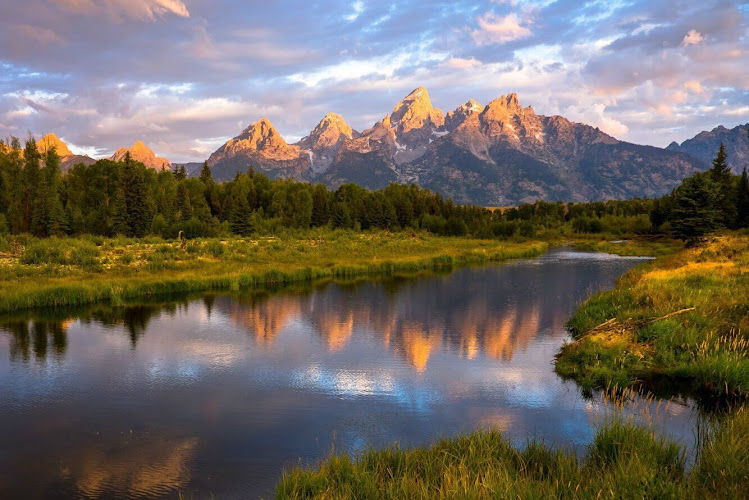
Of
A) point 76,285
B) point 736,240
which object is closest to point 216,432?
point 76,285

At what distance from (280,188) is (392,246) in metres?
76.2

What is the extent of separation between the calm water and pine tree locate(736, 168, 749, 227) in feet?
227

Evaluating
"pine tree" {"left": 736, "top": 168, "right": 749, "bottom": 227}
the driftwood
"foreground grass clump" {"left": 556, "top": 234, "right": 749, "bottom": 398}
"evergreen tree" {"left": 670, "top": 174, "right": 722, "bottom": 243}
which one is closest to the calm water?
"foreground grass clump" {"left": 556, "top": 234, "right": 749, "bottom": 398}

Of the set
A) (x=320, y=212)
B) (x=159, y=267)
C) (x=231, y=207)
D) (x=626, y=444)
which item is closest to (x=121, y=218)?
(x=231, y=207)

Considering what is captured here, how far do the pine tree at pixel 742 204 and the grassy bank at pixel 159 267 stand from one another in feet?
156

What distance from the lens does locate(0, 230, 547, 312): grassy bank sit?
36219mm

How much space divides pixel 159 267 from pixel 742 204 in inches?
3792

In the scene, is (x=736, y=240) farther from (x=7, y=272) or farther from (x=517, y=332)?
(x=7, y=272)

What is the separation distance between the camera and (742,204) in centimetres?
8431

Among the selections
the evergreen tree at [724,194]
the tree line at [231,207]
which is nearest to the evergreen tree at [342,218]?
the tree line at [231,207]

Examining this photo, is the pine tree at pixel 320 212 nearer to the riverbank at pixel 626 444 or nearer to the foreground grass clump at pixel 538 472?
the riverbank at pixel 626 444

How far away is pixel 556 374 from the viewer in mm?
20719

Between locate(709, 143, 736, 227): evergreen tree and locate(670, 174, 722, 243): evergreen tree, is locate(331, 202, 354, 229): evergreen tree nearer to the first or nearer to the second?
locate(670, 174, 722, 243): evergreen tree

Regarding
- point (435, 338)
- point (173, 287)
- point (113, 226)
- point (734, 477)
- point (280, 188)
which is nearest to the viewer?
point (734, 477)
